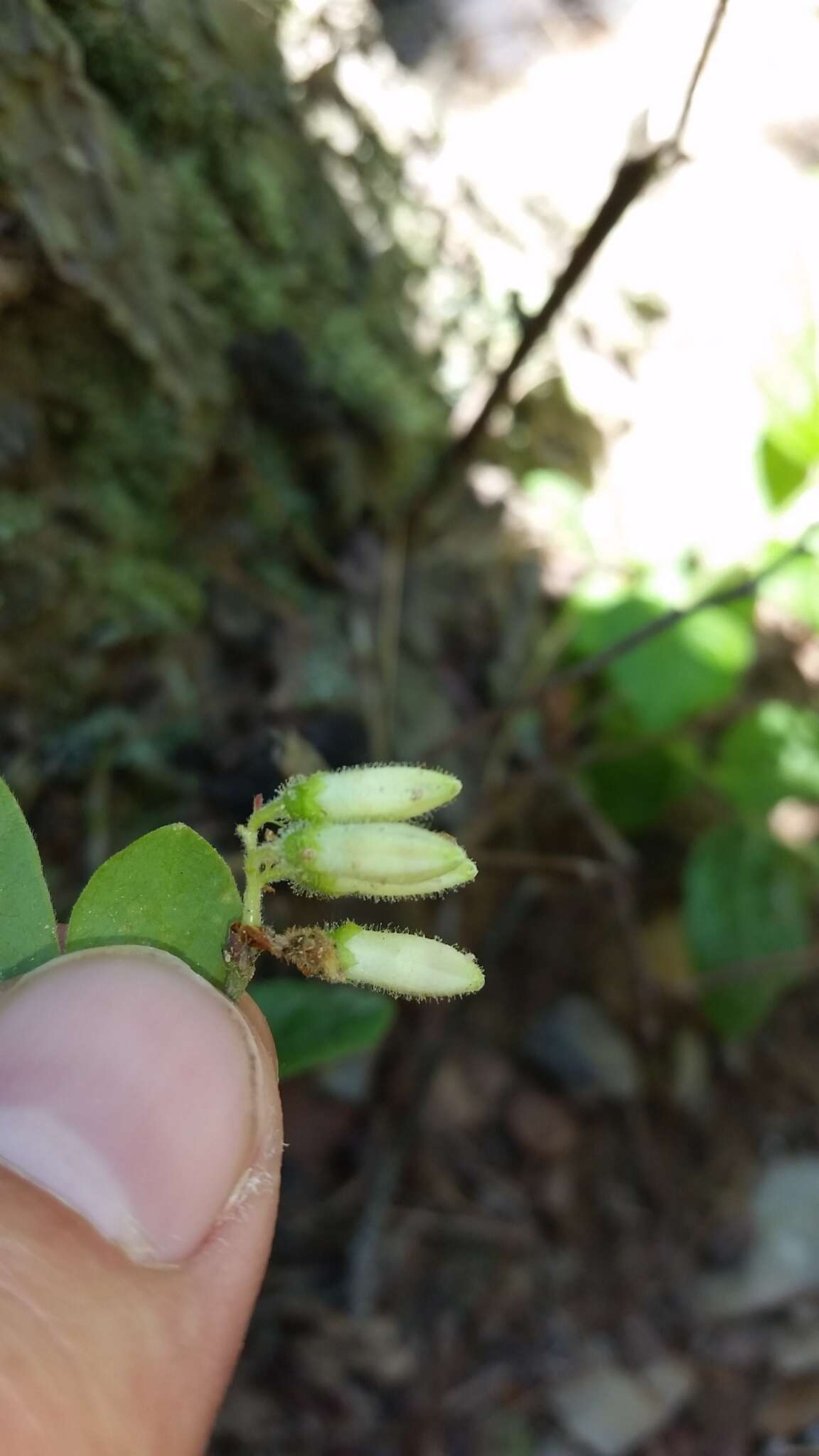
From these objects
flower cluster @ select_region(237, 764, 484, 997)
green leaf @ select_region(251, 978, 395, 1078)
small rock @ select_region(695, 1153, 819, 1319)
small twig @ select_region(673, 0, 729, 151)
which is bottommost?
small rock @ select_region(695, 1153, 819, 1319)

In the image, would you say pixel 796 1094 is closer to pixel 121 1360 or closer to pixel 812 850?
pixel 812 850

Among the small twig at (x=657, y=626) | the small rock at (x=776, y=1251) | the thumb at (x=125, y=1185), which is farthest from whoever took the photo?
the small rock at (x=776, y=1251)

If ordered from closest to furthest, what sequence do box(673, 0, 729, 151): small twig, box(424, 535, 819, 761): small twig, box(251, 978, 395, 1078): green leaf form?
box(673, 0, 729, 151): small twig → box(251, 978, 395, 1078): green leaf → box(424, 535, 819, 761): small twig

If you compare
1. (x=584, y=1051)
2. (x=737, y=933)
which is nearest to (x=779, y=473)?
(x=737, y=933)

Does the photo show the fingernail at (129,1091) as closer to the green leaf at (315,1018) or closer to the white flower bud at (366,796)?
the white flower bud at (366,796)

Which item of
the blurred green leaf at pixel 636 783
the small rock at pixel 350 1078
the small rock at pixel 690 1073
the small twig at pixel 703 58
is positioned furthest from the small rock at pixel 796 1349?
the small twig at pixel 703 58

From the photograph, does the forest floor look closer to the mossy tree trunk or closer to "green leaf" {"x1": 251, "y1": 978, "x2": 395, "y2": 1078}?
the mossy tree trunk

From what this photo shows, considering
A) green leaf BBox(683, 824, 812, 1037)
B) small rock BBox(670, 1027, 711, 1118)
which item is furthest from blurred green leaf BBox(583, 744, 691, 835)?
small rock BBox(670, 1027, 711, 1118)
